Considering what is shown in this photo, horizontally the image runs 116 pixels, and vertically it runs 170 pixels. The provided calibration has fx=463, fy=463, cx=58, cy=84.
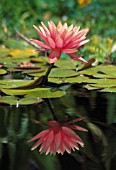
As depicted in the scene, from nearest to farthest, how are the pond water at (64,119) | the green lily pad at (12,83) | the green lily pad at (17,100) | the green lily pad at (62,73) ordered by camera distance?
1. the pond water at (64,119)
2. the green lily pad at (17,100)
3. the green lily pad at (12,83)
4. the green lily pad at (62,73)

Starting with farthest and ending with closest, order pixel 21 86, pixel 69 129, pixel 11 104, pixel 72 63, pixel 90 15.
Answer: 1. pixel 90 15
2. pixel 72 63
3. pixel 21 86
4. pixel 11 104
5. pixel 69 129

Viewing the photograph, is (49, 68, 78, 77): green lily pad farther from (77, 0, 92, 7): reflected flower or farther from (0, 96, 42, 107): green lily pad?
(77, 0, 92, 7): reflected flower

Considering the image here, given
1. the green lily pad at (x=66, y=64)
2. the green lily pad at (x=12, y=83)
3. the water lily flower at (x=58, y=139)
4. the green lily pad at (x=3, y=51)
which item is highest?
the green lily pad at (x=3, y=51)

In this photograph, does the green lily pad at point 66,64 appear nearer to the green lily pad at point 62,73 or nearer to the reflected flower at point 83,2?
the green lily pad at point 62,73

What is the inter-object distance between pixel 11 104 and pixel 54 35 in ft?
0.89

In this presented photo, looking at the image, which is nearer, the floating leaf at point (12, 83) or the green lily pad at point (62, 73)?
the floating leaf at point (12, 83)

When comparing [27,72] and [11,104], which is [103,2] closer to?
[27,72]

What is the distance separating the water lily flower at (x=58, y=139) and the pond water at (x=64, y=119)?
2cm

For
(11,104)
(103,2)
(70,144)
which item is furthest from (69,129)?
(103,2)

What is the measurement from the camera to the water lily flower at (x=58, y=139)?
1.06 m

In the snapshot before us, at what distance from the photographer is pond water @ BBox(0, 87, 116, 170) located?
99 cm

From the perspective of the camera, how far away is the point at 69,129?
122 cm

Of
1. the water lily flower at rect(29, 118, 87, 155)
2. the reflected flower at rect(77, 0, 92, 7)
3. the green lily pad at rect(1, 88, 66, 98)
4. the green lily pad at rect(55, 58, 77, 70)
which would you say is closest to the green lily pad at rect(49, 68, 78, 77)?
the green lily pad at rect(55, 58, 77, 70)

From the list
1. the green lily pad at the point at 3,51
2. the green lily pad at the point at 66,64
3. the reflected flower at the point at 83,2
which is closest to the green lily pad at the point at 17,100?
the green lily pad at the point at 66,64
